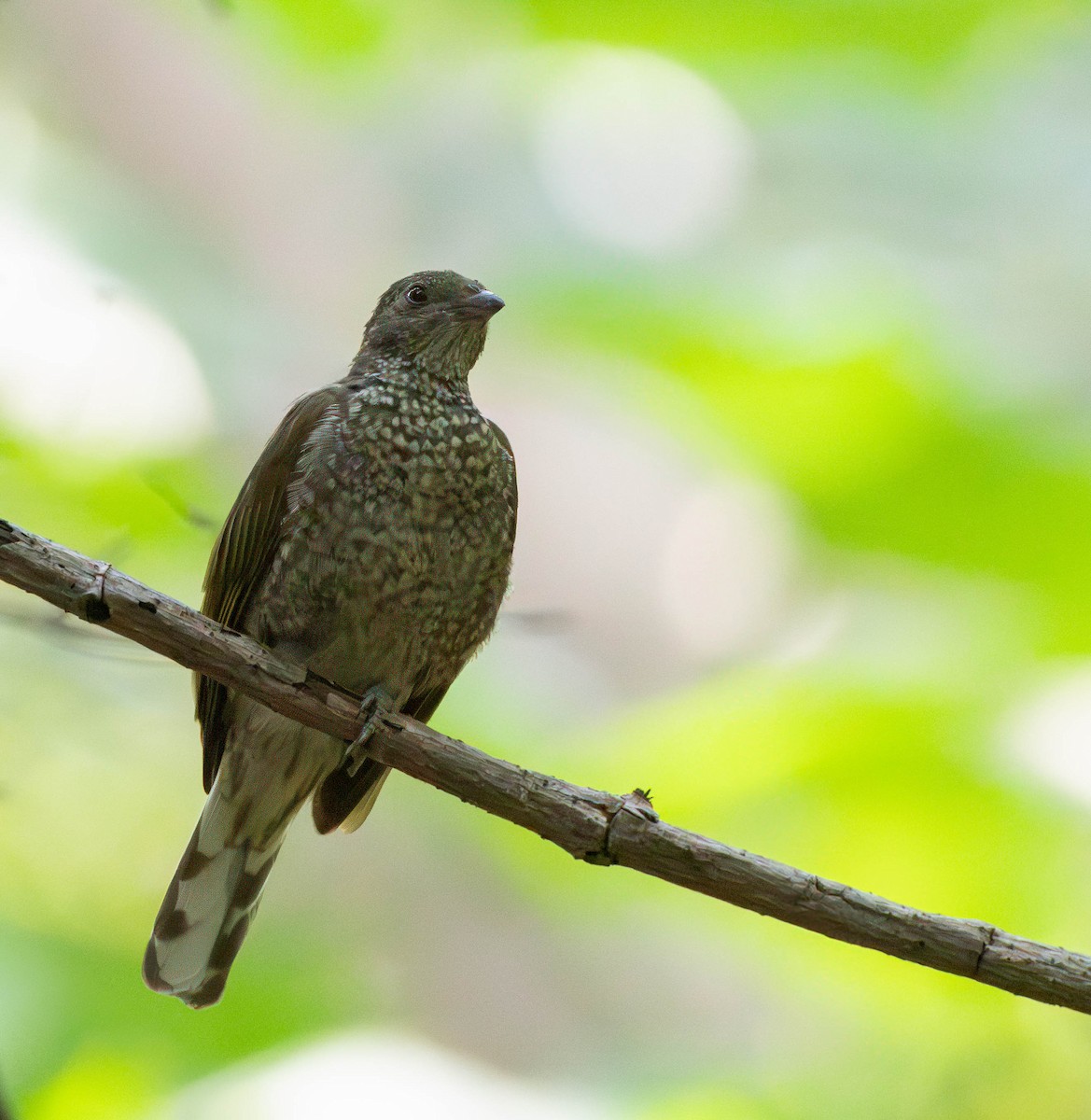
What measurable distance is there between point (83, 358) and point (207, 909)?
1.47 meters

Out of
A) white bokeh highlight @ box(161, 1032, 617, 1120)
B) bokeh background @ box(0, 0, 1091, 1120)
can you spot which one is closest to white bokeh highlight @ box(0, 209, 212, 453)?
bokeh background @ box(0, 0, 1091, 1120)

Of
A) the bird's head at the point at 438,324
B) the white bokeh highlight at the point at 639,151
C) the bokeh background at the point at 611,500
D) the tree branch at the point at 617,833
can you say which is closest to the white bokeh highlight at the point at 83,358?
the bokeh background at the point at 611,500

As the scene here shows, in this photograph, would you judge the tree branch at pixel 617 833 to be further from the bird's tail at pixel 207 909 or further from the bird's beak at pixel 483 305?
the bird's beak at pixel 483 305

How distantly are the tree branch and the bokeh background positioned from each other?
0.89m

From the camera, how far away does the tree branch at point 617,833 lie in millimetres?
1890

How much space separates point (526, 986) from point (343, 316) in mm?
2002

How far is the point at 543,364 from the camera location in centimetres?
378

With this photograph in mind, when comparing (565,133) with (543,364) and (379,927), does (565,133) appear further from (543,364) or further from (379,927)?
(379,927)

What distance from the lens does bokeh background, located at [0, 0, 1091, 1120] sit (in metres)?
3.14

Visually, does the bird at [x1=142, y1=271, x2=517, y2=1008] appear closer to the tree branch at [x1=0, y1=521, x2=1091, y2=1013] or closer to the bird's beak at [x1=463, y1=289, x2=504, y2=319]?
the bird's beak at [x1=463, y1=289, x2=504, y2=319]

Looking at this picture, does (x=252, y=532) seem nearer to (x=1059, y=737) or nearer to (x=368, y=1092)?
(x=368, y=1092)

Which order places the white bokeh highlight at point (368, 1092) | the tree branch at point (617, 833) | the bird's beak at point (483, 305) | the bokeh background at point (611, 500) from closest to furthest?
the tree branch at point (617, 833) < the bird's beak at point (483, 305) < the white bokeh highlight at point (368, 1092) < the bokeh background at point (611, 500)

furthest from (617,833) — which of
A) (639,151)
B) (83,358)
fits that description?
(639,151)

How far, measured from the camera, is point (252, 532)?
259 cm
